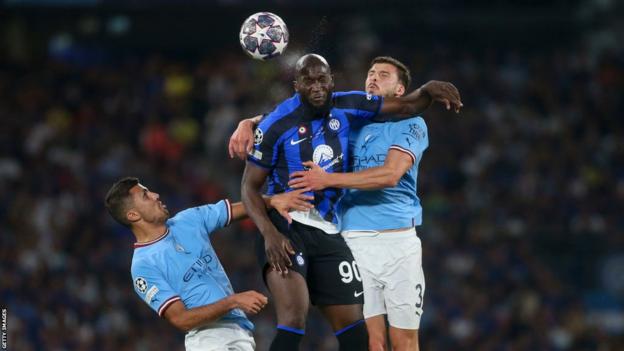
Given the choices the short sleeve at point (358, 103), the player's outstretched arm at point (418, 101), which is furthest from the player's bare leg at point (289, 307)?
the player's outstretched arm at point (418, 101)

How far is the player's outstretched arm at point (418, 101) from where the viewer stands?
7.02m

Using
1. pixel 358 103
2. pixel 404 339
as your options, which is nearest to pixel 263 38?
pixel 358 103

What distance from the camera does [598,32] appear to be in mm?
20078

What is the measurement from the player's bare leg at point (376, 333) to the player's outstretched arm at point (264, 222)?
987 mm

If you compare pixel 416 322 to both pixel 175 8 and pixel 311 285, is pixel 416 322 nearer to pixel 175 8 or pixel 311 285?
pixel 311 285

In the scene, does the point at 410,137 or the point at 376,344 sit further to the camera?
the point at 410,137

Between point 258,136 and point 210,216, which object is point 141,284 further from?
point 258,136

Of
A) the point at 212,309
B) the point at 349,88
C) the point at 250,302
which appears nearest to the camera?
the point at 250,302

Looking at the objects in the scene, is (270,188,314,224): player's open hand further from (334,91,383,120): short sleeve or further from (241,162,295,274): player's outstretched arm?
(334,91,383,120): short sleeve

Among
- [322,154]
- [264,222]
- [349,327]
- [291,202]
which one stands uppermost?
[322,154]

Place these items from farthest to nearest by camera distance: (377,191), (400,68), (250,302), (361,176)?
(400,68) → (377,191) → (361,176) → (250,302)

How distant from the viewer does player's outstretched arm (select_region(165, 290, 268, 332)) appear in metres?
6.31

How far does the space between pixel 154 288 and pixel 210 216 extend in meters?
0.72

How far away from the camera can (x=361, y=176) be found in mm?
6824
